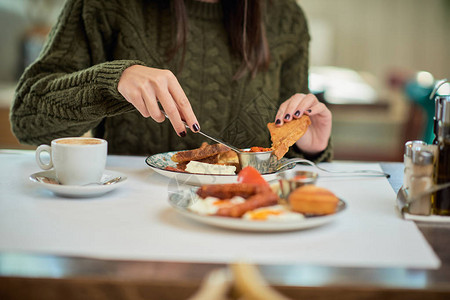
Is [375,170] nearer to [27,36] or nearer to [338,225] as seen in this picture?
[338,225]

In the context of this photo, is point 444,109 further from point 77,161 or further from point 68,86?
point 68,86

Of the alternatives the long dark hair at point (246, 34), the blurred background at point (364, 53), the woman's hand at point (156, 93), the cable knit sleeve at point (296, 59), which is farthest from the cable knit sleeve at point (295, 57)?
the blurred background at point (364, 53)

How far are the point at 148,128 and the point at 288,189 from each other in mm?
795

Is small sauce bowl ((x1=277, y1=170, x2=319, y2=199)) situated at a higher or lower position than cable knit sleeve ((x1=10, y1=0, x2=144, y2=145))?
lower

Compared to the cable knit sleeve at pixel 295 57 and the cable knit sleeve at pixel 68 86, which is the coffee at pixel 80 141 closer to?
the cable knit sleeve at pixel 68 86

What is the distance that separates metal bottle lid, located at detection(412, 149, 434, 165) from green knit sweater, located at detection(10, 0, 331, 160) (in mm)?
494

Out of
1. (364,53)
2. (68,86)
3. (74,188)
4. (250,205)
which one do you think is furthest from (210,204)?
(364,53)

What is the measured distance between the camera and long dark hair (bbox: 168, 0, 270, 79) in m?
1.46

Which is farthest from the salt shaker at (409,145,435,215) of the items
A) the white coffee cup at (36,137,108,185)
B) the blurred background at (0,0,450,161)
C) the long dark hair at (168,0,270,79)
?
the blurred background at (0,0,450,161)

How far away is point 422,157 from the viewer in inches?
30.6

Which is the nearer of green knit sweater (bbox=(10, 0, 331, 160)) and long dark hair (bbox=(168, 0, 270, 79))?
green knit sweater (bbox=(10, 0, 331, 160))

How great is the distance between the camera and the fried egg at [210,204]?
72 centimetres

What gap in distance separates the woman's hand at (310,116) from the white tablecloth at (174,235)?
0.90 feet

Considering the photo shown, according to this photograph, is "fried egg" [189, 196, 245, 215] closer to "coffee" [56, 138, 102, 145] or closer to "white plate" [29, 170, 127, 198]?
"white plate" [29, 170, 127, 198]
